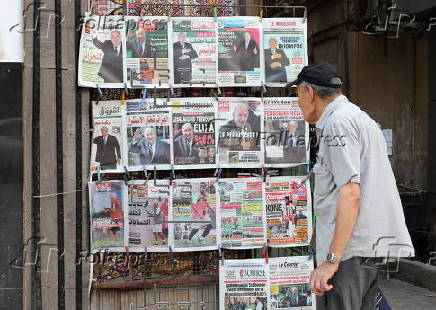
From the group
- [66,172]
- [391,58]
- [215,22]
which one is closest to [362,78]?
[391,58]

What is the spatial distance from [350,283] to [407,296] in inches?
172

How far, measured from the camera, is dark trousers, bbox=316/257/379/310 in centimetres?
286

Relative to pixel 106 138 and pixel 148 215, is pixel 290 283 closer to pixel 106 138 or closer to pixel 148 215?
pixel 148 215

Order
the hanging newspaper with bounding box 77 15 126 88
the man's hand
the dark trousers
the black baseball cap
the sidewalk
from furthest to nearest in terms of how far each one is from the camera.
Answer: the sidewalk → the hanging newspaper with bounding box 77 15 126 88 → the black baseball cap → the dark trousers → the man's hand

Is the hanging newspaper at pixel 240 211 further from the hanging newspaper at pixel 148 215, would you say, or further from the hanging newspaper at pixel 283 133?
the hanging newspaper at pixel 148 215

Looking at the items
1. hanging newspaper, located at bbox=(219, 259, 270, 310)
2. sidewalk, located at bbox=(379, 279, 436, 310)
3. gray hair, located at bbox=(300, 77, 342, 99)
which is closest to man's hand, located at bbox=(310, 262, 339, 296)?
gray hair, located at bbox=(300, 77, 342, 99)

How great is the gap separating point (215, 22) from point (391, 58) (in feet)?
20.4

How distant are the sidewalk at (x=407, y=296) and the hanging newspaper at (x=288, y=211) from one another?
2.81 m

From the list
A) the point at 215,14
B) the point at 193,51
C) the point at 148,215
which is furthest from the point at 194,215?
the point at 215,14

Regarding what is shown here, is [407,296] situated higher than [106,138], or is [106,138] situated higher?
[106,138]

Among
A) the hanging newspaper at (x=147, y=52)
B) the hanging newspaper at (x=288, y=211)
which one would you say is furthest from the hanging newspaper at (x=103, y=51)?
the hanging newspaper at (x=288, y=211)

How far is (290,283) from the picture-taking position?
4.02 metres

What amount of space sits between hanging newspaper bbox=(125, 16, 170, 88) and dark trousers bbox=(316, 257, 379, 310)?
5.75 feet

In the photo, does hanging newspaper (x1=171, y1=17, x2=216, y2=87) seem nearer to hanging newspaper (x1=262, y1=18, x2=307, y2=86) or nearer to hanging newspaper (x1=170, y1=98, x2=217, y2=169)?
hanging newspaper (x1=170, y1=98, x2=217, y2=169)
